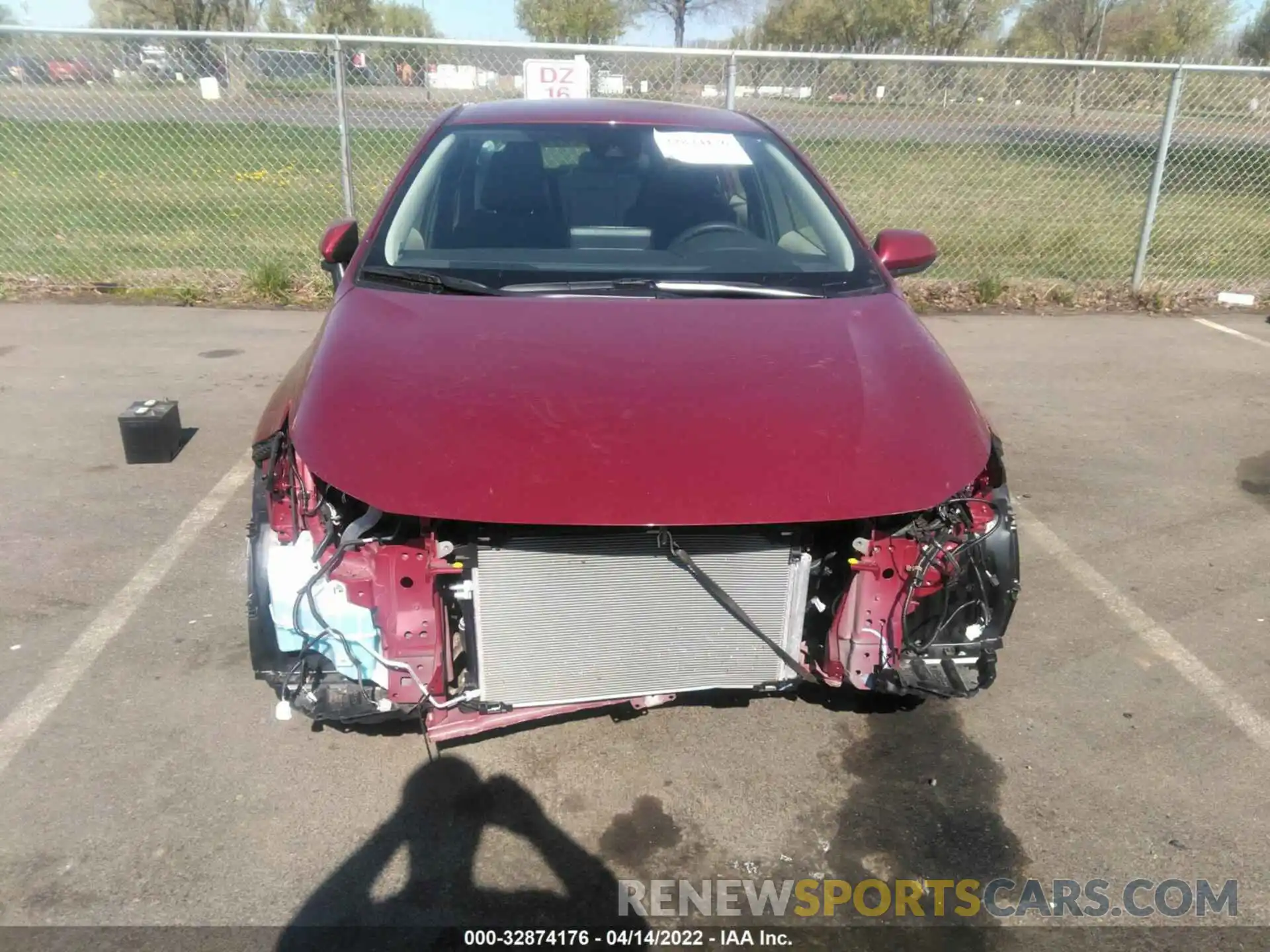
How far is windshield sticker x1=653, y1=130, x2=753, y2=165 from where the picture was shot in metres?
3.82

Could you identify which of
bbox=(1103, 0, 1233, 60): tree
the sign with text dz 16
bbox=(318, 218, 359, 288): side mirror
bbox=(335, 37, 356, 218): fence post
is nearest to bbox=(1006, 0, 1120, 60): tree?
bbox=(1103, 0, 1233, 60): tree

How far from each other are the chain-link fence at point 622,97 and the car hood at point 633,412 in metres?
5.17

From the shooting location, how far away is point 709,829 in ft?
8.73

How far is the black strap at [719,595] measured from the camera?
2.36m

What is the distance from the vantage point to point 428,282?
125 inches

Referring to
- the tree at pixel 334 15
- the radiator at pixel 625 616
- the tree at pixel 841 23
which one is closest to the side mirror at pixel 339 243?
the radiator at pixel 625 616

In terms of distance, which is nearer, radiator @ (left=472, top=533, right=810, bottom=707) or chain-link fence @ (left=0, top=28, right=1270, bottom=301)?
radiator @ (left=472, top=533, right=810, bottom=707)

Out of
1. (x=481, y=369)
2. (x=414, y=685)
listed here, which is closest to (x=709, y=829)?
(x=414, y=685)

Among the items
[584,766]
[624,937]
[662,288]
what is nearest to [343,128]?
[662,288]

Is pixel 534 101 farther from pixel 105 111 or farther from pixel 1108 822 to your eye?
pixel 105 111

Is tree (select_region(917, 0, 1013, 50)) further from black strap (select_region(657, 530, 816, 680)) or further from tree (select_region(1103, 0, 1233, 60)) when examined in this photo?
black strap (select_region(657, 530, 816, 680))

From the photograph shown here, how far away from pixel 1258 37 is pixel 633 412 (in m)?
53.6

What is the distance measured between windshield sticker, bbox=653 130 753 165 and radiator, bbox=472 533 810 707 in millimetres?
1969

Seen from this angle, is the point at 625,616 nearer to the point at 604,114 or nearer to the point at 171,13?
the point at 604,114
